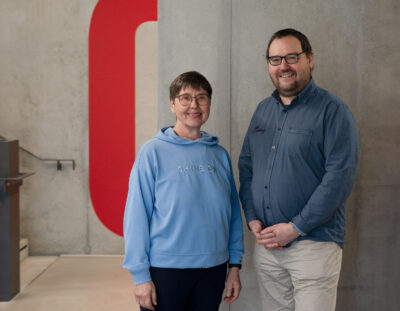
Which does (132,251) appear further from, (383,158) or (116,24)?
(116,24)

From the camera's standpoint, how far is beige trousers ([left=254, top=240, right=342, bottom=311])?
170cm

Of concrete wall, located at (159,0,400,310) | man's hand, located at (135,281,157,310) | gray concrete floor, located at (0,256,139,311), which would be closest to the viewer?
man's hand, located at (135,281,157,310)

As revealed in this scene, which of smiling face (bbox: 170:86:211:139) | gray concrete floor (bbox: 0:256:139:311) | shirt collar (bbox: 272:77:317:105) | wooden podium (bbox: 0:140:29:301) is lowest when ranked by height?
gray concrete floor (bbox: 0:256:139:311)

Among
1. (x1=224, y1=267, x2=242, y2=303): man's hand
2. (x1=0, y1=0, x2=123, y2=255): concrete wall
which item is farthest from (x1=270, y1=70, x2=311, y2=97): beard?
(x1=0, y1=0, x2=123, y2=255): concrete wall

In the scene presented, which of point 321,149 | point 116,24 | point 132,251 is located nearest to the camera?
point 132,251

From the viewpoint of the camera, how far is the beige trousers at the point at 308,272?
1699 mm

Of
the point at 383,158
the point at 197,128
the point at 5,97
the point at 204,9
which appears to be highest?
the point at 204,9

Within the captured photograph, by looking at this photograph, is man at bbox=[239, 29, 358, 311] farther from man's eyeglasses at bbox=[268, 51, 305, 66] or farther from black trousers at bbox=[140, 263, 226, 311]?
black trousers at bbox=[140, 263, 226, 311]

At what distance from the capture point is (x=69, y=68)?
4711mm

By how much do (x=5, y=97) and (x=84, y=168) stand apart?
121 centimetres

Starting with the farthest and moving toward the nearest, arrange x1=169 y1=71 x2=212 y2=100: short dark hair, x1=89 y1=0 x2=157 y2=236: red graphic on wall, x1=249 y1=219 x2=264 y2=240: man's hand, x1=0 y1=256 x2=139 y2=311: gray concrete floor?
x1=89 y1=0 x2=157 y2=236: red graphic on wall
x1=0 y1=256 x2=139 y2=311: gray concrete floor
x1=249 y1=219 x2=264 y2=240: man's hand
x1=169 y1=71 x2=212 y2=100: short dark hair

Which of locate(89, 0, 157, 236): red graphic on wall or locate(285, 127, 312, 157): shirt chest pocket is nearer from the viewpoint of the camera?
locate(285, 127, 312, 157): shirt chest pocket

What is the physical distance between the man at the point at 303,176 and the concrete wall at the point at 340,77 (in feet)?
1.88

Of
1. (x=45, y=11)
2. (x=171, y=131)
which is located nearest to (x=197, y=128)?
(x=171, y=131)
